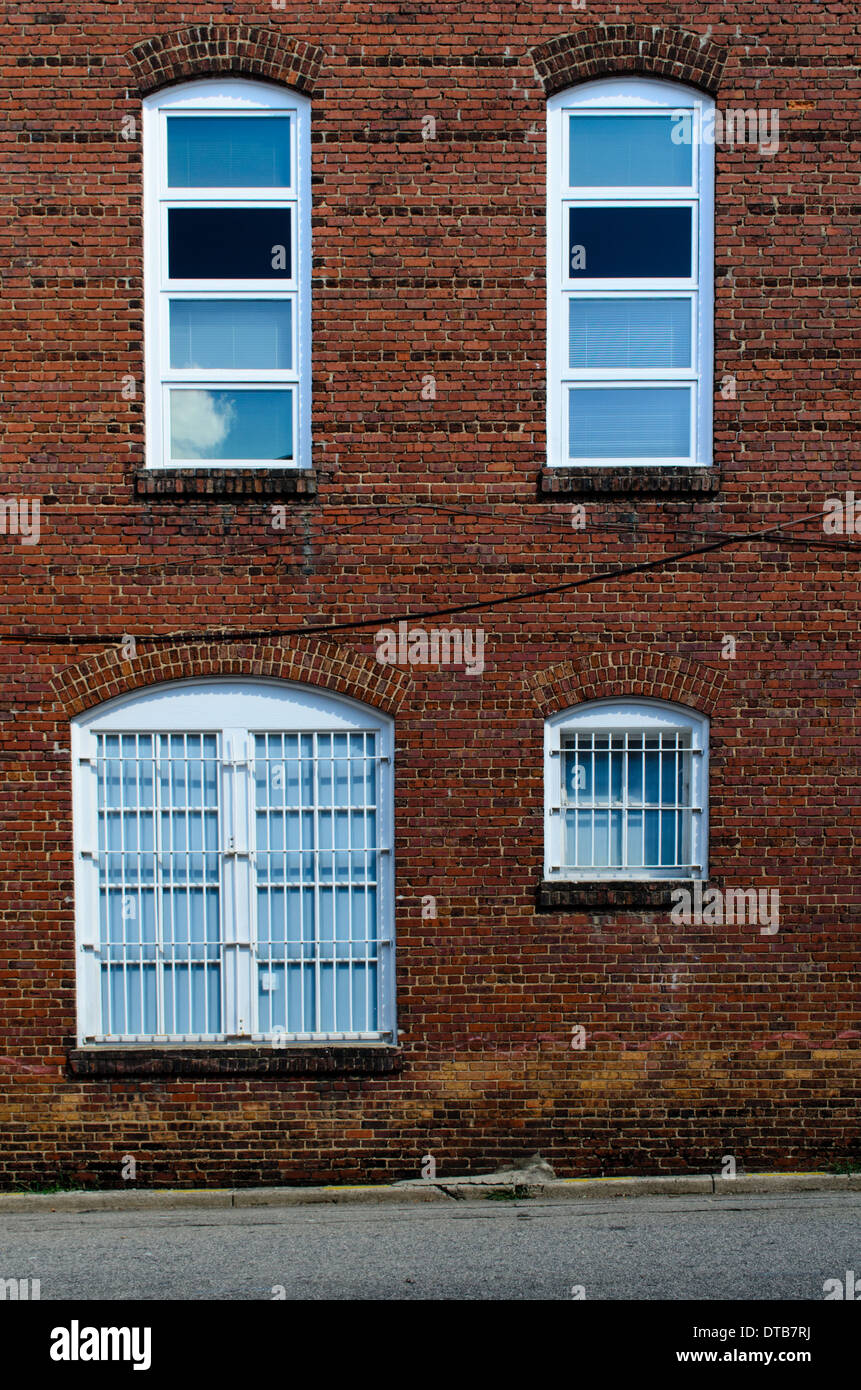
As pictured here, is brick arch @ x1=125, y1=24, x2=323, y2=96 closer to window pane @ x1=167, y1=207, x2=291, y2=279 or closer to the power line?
window pane @ x1=167, y1=207, x2=291, y2=279

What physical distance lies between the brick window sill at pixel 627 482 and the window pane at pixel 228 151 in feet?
9.25

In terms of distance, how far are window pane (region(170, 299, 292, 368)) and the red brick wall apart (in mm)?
335

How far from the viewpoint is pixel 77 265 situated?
822 centimetres

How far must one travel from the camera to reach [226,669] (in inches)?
322

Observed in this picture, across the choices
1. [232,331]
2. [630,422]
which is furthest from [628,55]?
[232,331]

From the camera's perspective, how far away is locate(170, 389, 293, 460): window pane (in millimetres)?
8477

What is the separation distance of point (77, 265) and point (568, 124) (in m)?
3.53

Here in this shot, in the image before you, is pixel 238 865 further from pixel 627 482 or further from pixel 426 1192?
pixel 627 482

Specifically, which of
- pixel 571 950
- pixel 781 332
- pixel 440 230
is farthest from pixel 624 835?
pixel 440 230

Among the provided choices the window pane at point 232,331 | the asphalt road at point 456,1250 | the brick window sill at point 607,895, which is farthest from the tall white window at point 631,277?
the asphalt road at point 456,1250

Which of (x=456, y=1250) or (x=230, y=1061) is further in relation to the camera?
(x=230, y=1061)

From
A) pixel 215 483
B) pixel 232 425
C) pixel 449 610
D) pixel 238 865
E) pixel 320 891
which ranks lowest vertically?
pixel 320 891

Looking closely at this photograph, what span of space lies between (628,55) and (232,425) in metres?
3.70

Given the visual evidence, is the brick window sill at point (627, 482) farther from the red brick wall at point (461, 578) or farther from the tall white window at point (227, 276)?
the tall white window at point (227, 276)
